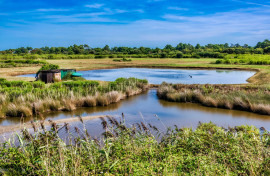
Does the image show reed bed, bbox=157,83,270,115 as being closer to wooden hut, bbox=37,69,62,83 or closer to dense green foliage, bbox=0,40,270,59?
wooden hut, bbox=37,69,62,83

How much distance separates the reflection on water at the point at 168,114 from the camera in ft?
38.8

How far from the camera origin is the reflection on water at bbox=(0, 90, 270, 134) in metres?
11.8

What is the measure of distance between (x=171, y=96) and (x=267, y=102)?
227 inches

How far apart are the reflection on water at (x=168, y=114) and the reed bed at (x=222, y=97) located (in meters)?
0.47

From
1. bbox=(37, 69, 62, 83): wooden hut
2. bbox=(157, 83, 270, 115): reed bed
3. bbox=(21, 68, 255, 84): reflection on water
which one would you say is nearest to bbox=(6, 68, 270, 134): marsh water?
bbox=(157, 83, 270, 115): reed bed

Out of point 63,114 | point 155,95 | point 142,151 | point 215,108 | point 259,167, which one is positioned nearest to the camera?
point 259,167

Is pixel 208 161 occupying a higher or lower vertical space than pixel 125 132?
lower

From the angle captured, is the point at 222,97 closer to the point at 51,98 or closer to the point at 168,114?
the point at 168,114

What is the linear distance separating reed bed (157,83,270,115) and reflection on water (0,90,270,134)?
472 millimetres

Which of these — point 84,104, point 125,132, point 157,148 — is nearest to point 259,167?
point 157,148

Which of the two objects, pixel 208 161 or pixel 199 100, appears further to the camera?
pixel 199 100

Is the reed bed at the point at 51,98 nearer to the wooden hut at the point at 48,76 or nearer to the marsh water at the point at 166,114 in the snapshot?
the marsh water at the point at 166,114

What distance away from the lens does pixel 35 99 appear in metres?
13.9

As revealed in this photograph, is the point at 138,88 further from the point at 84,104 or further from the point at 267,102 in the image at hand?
the point at 267,102
